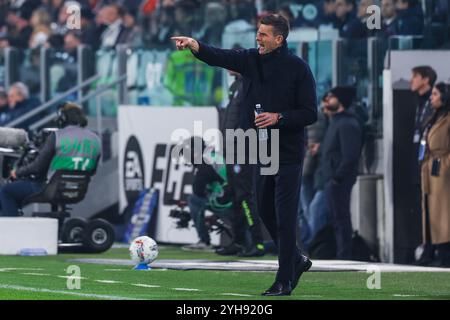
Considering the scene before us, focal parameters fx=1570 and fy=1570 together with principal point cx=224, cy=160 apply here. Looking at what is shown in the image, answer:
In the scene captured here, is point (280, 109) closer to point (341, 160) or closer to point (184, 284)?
point (184, 284)

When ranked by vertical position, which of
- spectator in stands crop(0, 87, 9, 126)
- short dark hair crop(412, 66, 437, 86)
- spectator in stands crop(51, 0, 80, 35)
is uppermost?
spectator in stands crop(51, 0, 80, 35)

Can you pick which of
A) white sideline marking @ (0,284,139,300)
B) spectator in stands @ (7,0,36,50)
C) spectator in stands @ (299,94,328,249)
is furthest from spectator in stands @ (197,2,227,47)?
white sideline marking @ (0,284,139,300)

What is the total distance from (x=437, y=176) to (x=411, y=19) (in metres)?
2.34

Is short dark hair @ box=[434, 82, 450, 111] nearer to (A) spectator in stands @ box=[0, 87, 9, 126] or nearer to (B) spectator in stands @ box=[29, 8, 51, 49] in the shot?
(A) spectator in stands @ box=[0, 87, 9, 126]

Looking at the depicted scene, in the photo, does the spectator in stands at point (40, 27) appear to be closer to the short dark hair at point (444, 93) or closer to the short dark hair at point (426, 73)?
the short dark hair at point (426, 73)

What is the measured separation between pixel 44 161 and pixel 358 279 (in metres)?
5.31

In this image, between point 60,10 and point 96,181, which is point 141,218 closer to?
point 96,181

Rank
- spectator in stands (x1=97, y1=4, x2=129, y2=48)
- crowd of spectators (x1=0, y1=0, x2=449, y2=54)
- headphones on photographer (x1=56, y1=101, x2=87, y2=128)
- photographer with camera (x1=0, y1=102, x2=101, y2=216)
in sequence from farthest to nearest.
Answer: spectator in stands (x1=97, y1=4, x2=129, y2=48), crowd of spectators (x1=0, y1=0, x2=449, y2=54), headphones on photographer (x1=56, y1=101, x2=87, y2=128), photographer with camera (x1=0, y1=102, x2=101, y2=216)

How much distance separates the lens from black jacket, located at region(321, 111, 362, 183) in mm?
18281

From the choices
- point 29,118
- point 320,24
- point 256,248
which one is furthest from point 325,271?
point 29,118

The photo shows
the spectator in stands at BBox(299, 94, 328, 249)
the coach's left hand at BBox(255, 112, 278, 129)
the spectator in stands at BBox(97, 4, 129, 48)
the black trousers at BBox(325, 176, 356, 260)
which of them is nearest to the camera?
the coach's left hand at BBox(255, 112, 278, 129)

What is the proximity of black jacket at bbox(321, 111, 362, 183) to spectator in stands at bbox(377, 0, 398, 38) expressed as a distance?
1112 mm

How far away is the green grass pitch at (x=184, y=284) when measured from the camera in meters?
12.1

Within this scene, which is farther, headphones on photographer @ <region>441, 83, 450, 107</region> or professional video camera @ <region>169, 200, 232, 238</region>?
professional video camera @ <region>169, 200, 232, 238</region>
